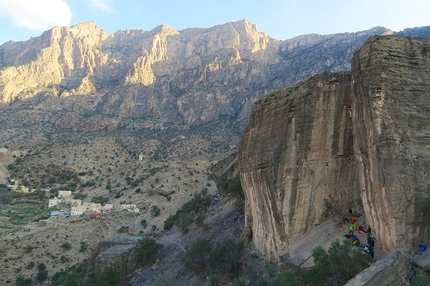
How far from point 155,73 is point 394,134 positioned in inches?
5739

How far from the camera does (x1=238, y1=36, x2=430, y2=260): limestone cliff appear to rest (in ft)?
37.6

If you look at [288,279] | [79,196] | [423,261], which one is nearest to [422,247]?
[423,261]

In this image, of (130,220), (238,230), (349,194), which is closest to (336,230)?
(349,194)

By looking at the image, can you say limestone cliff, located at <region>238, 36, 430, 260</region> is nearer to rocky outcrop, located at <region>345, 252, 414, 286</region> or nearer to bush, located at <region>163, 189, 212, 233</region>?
rocky outcrop, located at <region>345, 252, 414, 286</region>

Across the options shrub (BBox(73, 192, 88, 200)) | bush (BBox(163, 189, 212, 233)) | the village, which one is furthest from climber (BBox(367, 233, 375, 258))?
shrub (BBox(73, 192, 88, 200))

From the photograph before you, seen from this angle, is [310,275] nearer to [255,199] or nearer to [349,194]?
[349,194]

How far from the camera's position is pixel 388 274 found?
9508mm

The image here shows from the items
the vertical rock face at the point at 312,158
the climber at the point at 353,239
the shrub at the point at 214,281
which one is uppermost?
the vertical rock face at the point at 312,158

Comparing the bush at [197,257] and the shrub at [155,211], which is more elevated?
the bush at [197,257]

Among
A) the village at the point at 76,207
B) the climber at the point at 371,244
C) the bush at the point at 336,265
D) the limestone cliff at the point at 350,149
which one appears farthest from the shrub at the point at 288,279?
the village at the point at 76,207

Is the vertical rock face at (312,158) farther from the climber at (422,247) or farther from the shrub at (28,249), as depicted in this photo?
the shrub at (28,249)

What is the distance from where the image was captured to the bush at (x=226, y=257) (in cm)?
1852

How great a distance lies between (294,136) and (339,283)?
6.73 metres

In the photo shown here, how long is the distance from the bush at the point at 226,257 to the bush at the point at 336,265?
645cm
